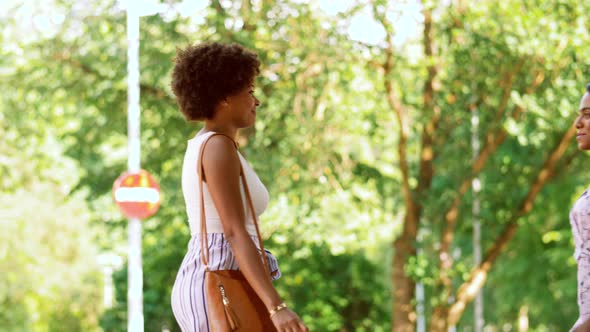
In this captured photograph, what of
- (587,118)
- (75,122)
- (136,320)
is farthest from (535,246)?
(587,118)

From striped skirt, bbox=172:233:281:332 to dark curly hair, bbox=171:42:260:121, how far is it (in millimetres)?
415

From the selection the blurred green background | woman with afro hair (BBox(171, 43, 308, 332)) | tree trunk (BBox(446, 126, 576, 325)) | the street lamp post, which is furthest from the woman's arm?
tree trunk (BBox(446, 126, 576, 325))

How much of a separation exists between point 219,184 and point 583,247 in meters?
1.19

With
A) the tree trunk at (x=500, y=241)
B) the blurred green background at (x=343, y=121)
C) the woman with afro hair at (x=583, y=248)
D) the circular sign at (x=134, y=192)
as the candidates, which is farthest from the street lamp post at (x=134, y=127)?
the woman with afro hair at (x=583, y=248)

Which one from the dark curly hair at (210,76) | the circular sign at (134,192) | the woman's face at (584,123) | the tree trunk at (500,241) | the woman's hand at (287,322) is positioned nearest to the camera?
the woman's hand at (287,322)

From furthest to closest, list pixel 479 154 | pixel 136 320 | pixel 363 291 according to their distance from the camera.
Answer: pixel 363 291 → pixel 479 154 → pixel 136 320

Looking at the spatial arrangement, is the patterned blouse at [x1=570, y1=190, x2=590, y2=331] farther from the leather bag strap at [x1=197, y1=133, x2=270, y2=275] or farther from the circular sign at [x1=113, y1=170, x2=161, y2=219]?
the circular sign at [x1=113, y1=170, x2=161, y2=219]

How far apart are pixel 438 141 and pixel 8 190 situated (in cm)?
731

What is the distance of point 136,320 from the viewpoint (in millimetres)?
13758

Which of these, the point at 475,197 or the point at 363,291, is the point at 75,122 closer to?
the point at 363,291

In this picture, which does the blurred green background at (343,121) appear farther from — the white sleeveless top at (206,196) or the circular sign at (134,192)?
the white sleeveless top at (206,196)

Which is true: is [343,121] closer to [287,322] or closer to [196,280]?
[196,280]

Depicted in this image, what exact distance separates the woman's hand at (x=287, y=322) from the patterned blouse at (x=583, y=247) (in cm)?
95

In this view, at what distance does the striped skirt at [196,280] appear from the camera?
3.47 metres
